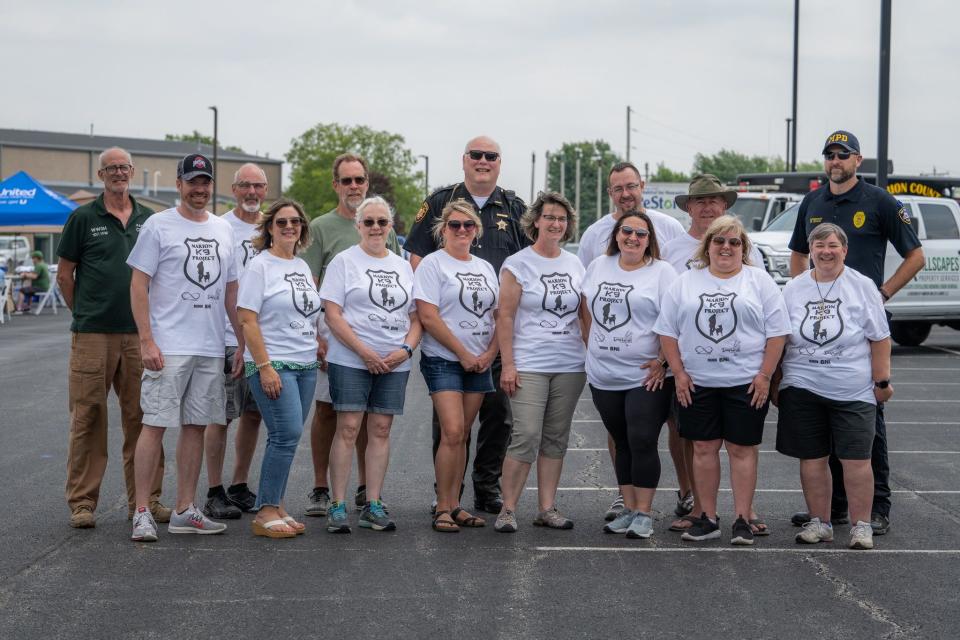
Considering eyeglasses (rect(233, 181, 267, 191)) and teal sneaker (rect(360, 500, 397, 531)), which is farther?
eyeglasses (rect(233, 181, 267, 191))

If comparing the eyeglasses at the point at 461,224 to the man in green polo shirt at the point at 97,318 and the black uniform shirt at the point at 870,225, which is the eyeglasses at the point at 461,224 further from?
the black uniform shirt at the point at 870,225

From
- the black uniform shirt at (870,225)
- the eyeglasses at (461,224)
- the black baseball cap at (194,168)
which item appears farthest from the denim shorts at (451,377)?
the black uniform shirt at (870,225)

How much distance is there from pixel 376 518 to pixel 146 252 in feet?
6.38

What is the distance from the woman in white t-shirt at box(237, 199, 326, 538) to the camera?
6391 millimetres

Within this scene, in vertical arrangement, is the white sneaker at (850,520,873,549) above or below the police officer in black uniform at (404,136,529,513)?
below

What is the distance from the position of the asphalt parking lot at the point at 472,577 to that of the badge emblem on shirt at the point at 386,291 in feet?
4.23

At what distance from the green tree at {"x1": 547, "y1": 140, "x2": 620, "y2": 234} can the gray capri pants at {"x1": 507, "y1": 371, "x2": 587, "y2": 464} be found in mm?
95757

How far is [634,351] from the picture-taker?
654 centimetres

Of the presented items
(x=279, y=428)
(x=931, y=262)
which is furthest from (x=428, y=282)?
(x=931, y=262)

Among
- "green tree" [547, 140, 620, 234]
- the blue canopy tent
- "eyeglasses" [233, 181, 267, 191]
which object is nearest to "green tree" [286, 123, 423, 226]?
"green tree" [547, 140, 620, 234]

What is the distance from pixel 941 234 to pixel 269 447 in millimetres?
15958

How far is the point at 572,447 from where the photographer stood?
32.9 feet

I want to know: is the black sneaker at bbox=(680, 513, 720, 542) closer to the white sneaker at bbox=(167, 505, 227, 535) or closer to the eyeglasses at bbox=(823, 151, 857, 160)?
the eyeglasses at bbox=(823, 151, 857, 160)

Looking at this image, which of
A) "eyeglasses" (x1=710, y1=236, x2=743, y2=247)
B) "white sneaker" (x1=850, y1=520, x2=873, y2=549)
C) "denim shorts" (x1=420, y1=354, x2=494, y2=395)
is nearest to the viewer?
"white sneaker" (x1=850, y1=520, x2=873, y2=549)
